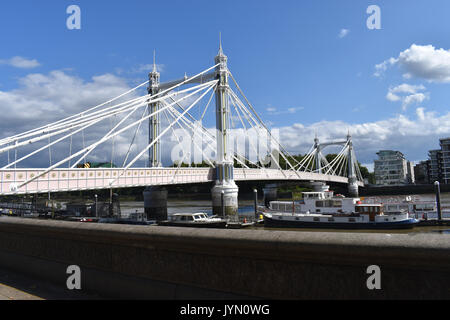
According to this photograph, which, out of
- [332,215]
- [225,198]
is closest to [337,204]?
[332,215]

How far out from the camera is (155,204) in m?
39.4

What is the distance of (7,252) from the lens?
4.83m

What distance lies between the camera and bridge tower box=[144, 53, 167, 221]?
39.3m

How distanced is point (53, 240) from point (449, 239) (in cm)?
422

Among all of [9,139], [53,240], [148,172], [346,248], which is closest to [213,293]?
[346,248]

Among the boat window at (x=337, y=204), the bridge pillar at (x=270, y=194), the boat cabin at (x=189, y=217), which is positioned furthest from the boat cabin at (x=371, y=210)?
the bridge pillar at (x=270, y=194)

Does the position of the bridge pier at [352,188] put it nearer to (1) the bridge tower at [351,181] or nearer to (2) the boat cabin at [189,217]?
(1) the bridge tower at [351,181]

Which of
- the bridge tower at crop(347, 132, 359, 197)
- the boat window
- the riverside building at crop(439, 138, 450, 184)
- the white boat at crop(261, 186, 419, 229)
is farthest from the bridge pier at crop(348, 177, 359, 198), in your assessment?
the boat window

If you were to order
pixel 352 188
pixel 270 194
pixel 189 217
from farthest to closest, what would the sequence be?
pixel 352 188 < pixel 270 194 < pixel 189 217

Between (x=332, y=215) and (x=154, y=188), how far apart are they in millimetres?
22036

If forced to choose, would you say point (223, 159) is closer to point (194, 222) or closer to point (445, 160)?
point (194, 222)

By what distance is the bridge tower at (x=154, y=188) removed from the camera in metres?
39.3

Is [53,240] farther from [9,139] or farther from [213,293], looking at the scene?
[9,139]

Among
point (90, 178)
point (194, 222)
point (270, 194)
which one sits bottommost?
point (194, 222)
